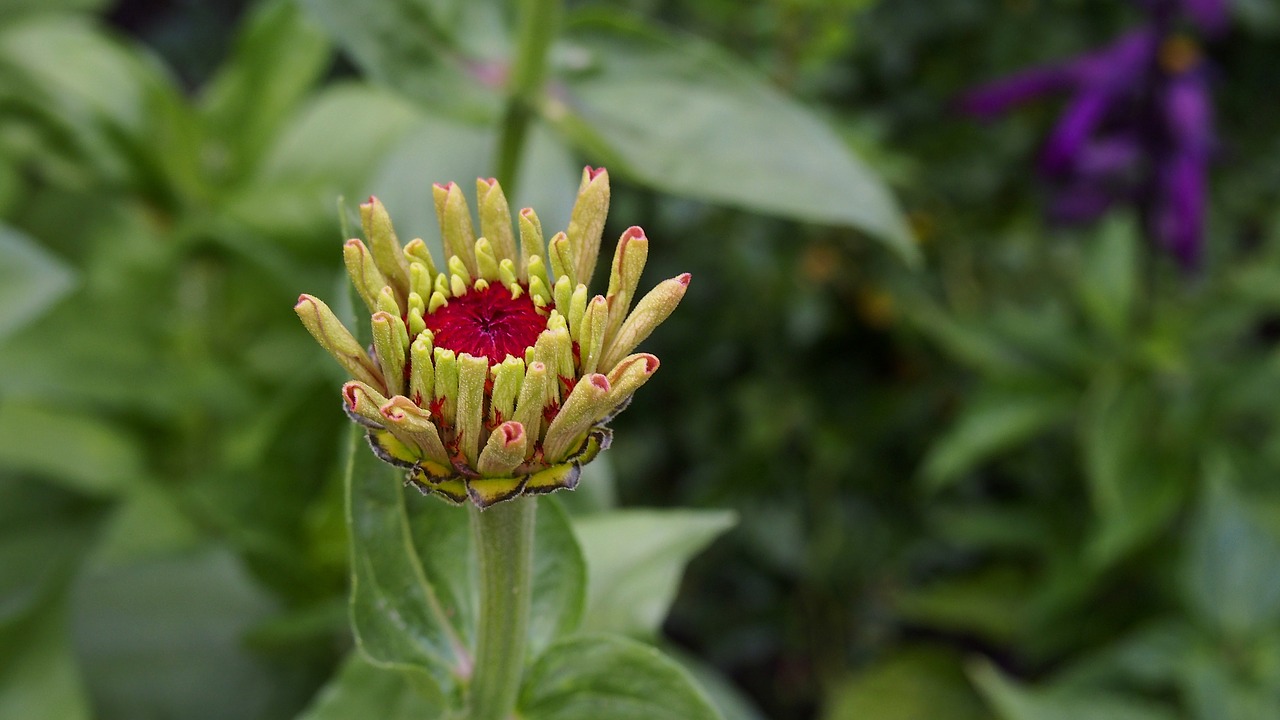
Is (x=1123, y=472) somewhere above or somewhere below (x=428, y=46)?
below

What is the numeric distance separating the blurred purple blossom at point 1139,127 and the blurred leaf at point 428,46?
53 centimetres

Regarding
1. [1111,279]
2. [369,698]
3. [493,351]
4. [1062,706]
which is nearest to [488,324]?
[493,351]

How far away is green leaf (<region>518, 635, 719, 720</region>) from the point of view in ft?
1.48

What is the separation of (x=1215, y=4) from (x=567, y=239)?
870 millimetres

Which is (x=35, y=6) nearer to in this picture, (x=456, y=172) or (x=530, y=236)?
(x=456, y=172)

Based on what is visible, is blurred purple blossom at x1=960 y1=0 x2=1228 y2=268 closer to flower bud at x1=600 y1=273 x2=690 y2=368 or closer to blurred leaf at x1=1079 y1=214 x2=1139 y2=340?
blurred leaf at x1=1079 y1=214 x2=1139 y2=340

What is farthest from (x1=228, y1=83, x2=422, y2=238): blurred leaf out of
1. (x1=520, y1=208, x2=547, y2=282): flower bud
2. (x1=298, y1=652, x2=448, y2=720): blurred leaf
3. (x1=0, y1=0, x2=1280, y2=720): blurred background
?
(x1=520, y1=208, x2=547, y2=282): flower bud

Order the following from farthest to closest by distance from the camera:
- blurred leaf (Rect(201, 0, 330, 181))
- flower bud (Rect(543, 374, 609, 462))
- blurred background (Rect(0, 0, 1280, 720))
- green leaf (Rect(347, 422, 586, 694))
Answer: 1. blurred leaf (Rect(201, 0, 330, 181))
2. blurred background (Rect(0, 0, 1280, 720))
3. green leaf (Rect(347, 422, 586, 694))
4. flower bud (Rect(543, 374, 609, 462))

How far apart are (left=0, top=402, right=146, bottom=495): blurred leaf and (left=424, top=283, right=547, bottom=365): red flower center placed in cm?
61

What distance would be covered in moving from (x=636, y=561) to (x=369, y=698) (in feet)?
0.58

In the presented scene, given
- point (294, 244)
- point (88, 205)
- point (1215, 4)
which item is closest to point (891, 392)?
point (1215, 4)

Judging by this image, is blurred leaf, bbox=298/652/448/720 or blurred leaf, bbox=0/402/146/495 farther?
blurred leaf, bbox=0/402/146/495

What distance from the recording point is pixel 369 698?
20.7 inches

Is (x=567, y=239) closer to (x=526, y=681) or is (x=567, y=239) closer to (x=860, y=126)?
(x=526, y=681)
